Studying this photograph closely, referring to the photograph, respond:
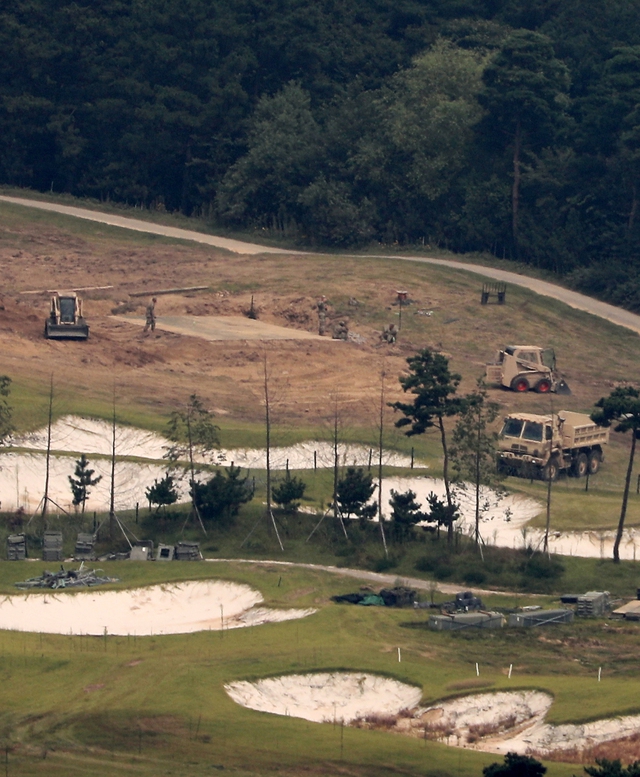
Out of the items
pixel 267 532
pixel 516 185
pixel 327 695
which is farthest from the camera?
pixel 516 185

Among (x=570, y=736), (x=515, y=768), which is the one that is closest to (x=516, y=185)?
(x=570, y=736)

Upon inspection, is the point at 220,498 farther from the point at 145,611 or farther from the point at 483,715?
the point at 483,715

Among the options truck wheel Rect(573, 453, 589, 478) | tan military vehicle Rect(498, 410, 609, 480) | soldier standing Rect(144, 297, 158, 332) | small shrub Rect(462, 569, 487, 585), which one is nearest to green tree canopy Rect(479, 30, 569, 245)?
soldier standing Rect(144, 297, 158, 332)

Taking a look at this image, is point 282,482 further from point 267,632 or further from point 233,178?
point 233,178

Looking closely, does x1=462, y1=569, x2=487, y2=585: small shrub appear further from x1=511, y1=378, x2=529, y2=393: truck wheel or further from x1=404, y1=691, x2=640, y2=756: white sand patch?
x1=511, y1=378, x2=529, y2=393: truck wheel

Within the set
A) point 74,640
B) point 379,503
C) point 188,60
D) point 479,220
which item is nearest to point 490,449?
point 379,503

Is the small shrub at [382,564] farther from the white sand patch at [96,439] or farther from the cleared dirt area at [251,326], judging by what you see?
the cleared dirt area at [251,326]

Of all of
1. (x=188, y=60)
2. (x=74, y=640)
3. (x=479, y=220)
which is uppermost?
(x=188, y=60)
